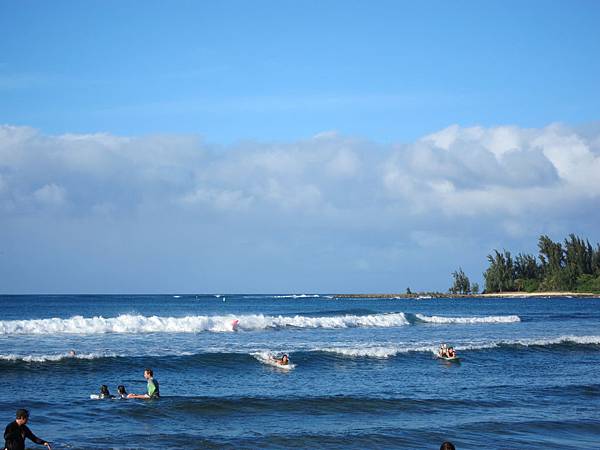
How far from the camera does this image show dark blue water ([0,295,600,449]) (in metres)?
17.9

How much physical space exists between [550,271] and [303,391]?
5589 inches

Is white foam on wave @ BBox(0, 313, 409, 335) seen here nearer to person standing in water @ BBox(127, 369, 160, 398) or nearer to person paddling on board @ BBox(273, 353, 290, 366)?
person paddling on board @ BBox(273, 353, 290, 366)

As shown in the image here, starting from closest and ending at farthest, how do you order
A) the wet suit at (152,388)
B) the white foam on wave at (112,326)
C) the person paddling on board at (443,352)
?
the wet suit at (152,388), the person paddling on board at (443,352), the white foam on wave at (112,326)

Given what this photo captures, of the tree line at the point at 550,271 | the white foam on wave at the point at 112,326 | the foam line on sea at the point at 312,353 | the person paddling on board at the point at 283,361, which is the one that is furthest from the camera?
the tree line at the point at 550,271

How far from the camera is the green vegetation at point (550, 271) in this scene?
14962cm

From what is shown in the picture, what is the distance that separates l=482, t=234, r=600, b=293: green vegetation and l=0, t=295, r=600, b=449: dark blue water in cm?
11507

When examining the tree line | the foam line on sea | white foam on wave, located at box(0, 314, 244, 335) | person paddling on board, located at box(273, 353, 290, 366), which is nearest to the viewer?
person paddling on board, located at box(273, 353, 290, 366)

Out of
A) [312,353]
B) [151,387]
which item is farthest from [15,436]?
[312,353]

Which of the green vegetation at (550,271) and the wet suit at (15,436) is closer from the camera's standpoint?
the wet suit at (15,436)

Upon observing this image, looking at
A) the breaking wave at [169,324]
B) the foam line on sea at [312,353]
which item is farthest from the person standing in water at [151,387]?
the breaking wave at [169,324]

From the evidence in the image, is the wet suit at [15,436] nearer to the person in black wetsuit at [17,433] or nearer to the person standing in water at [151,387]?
the person in black wetsuit at [17,433]

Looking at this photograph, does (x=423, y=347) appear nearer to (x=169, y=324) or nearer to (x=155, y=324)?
(x=169, y=324)

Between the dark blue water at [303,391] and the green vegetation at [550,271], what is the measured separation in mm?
115073

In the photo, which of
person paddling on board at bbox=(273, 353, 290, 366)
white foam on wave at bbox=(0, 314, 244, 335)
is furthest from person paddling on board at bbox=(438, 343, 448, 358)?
white foam on wave at bbox=(0, 314, 244, 335)
